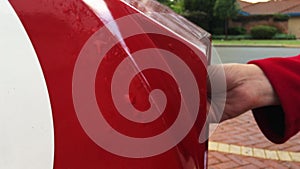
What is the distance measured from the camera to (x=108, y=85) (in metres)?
0.86

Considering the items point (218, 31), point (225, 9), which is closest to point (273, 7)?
point (218, 31)

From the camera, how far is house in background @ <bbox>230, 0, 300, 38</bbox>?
93.7 ft

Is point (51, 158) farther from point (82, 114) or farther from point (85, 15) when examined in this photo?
point (85, 15)

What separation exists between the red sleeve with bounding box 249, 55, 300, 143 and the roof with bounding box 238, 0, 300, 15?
34506 millimetres

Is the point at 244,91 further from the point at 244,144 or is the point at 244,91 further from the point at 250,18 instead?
the point at 250,18

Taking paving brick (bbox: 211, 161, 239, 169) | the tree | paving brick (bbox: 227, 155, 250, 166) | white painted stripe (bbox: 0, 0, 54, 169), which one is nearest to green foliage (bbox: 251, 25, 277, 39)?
the tree

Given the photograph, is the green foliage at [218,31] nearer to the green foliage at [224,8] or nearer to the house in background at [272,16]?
the green foliage at [224,8]

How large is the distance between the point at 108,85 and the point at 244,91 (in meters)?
0.89

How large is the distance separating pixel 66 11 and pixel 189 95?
1.21ft

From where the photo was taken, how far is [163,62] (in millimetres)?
946

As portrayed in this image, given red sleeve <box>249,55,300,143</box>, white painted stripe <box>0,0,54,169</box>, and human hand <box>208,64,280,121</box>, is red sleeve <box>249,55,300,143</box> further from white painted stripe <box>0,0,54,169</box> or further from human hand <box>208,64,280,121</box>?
white painted stripe <box>0,0,54,169</box>

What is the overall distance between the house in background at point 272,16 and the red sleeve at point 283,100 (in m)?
27.7

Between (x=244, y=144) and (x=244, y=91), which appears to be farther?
(x=244, y=144)

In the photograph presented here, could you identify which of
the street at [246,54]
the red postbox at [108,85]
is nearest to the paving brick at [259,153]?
the red postbox at [108,85]
